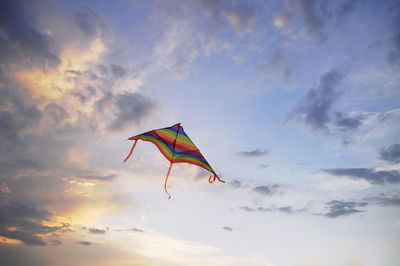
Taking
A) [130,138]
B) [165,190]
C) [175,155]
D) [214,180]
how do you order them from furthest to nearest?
[175,155] < [130,138] < [214,180] < [165,190]

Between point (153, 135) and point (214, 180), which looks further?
point (153, 135)

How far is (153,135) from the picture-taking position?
1681 centimetres

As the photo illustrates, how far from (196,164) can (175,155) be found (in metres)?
1.49

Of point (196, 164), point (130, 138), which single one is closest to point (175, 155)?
point (196, 164)

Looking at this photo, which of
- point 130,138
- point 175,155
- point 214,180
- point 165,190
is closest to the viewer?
point 165,190

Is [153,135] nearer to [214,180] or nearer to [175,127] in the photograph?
[175,127]

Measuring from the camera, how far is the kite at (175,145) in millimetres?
16359

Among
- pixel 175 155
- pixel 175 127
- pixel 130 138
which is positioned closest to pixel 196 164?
pixel 175 155

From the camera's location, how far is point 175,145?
17062 mm

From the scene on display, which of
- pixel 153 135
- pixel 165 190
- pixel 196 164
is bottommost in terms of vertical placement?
pixel 165 190

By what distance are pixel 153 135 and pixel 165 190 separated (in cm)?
456

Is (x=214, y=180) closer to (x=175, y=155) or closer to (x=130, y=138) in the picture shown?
(x=175, y=155)

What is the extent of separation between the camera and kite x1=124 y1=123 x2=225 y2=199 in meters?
16.4

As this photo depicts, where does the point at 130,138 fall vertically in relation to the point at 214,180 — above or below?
above
